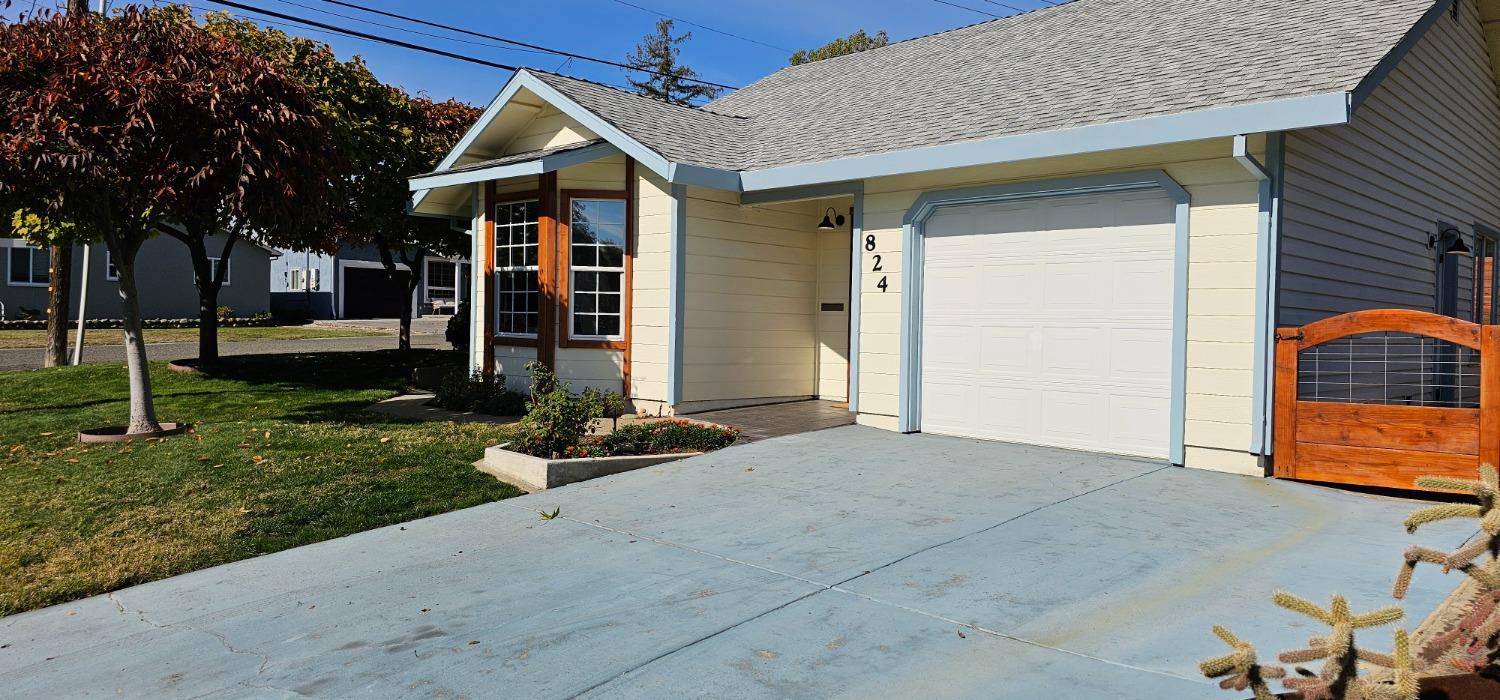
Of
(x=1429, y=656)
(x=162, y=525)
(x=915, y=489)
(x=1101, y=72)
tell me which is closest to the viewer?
(x=1429, y=656)

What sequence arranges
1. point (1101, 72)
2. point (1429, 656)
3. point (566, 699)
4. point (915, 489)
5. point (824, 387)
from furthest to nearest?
point (824, 387)
point (1101, 72)
point (915, 489)
point (566, 699)
point (1429, 656)

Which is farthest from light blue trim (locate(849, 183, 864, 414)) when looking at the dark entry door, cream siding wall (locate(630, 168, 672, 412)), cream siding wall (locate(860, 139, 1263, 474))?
the dark entry door

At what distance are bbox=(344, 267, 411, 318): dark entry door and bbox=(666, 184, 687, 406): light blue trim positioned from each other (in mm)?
34426

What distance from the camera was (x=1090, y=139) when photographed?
27.4 feet

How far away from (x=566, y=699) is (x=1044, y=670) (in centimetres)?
199

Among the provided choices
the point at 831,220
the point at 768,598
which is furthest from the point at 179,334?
the point at 768,598

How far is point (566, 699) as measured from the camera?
396cm

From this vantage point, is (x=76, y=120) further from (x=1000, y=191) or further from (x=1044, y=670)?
(x=1044, y=670)

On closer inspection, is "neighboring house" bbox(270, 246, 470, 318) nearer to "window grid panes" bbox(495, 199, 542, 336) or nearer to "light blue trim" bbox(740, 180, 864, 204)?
"window grid panes" bbox(495, 199, 542, 336)

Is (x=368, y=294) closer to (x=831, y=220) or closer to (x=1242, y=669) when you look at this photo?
(x=831, y=220)

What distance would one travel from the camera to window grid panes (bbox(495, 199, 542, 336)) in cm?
1269

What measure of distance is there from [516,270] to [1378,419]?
31.8ft

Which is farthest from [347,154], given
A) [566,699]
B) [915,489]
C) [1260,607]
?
[1260,607]

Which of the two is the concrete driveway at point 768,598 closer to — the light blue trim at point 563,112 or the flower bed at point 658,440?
the flower bed at point 658,440
